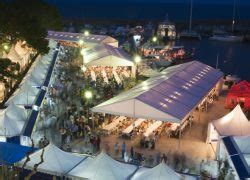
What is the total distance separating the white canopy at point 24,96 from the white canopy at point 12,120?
4.51 feet

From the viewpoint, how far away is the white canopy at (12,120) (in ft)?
44.4

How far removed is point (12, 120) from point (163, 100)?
5.53m

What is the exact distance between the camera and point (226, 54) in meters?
50.8

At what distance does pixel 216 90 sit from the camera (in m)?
23.5

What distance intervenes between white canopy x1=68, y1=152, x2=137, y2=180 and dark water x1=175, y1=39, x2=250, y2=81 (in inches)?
1021

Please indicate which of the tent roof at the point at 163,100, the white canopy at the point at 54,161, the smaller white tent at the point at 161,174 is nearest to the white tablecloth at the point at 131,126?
the tent roof at the point at 163,100

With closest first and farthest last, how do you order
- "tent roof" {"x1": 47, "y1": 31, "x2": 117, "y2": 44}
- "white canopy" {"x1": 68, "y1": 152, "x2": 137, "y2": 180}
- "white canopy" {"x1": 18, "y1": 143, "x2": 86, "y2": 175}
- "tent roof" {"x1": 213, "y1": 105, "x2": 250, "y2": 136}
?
1. "white canopy" {"x1": 68, "y1": 152, "x2": 137, "y2": 180}
2. "white canopy" {"x1": 18, "y1": 143, "x2": 86, "y2": 175}
3. "tent roof" {"x1": 213, "y1": 105, "x2": 250, "y2": 136}
4. "tent roof" {"x1": 47, "y1": 31, "x2": 117, "y2": 44}

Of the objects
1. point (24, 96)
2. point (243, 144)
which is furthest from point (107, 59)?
point (243, 144)

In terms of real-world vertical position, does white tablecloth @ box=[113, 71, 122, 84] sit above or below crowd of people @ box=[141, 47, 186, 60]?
below

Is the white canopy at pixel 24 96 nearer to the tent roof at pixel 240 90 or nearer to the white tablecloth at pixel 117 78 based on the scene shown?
the white tablecloth at pixel 117 78

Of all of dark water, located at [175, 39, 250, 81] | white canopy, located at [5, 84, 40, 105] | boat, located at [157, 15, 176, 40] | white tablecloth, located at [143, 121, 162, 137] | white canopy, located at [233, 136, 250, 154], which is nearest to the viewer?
white canopy, located at [233, 136, 250, 154]

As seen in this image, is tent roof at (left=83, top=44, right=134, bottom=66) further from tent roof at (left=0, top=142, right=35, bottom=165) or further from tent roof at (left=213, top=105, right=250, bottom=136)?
tent roof at (left=0, top=142, right=35, bottom=165)

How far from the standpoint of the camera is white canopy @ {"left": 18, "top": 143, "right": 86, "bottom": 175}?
36.8ft

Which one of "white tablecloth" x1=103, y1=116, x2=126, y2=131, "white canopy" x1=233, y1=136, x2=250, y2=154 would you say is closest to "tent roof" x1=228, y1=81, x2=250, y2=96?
"white tablecloth" x1=103, y1=116, x2=126, y2=131
